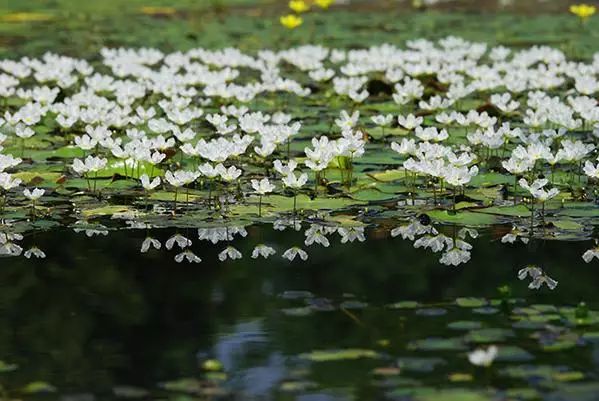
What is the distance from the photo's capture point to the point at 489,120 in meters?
7.32

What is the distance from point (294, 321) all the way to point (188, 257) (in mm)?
1015

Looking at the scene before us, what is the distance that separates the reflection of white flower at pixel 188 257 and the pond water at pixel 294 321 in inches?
1.5

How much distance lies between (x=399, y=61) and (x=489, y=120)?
10.0ft

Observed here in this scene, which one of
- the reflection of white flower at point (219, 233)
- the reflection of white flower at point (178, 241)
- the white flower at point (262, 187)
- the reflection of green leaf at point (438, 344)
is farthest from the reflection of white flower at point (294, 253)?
the reflection of green leaf at point (438, 344)

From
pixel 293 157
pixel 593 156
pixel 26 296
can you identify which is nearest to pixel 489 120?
pixel 593 156

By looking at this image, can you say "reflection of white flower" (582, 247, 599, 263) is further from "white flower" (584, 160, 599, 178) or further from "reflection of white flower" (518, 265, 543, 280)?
"white flower" (584, 160, 599, 178)

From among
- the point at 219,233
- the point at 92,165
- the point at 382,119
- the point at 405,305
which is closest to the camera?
the point at 405,305

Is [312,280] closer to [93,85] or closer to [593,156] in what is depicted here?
[593,156]

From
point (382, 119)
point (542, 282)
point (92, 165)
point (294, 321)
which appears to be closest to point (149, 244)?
point (92, 165)

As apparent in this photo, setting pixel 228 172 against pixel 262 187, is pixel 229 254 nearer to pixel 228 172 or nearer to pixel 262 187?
pixel 262 187

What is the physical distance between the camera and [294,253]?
5230 mm

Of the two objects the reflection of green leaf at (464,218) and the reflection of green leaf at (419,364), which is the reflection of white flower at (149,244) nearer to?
the reflection of green leaf at (464,218)

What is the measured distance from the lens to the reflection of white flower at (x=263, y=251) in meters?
5.22

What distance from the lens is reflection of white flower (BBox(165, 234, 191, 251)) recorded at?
5.38m
